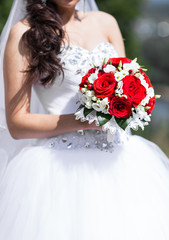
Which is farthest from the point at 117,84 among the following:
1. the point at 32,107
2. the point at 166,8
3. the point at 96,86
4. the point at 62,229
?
the point at 166,8

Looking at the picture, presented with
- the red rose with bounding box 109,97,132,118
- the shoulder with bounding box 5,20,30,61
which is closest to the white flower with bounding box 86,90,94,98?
the red rose with bounding box 109,97,132,118

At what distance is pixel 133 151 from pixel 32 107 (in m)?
0.77

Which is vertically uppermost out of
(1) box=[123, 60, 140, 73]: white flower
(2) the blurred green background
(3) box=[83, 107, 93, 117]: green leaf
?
(1) box=[123, 60, 140, 73]: white flower

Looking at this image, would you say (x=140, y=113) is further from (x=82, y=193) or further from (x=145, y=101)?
(x=82, y=193)

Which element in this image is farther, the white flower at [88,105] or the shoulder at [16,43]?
the shoulder at [16,43]

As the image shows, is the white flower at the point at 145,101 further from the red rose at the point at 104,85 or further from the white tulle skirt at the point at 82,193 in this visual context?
the white tulle skirt at the point at 82,193

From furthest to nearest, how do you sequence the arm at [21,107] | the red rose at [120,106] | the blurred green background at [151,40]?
1. the blurred green background at [151,40]
2. the arm at [21,107]
3. the red rose at [120,106]

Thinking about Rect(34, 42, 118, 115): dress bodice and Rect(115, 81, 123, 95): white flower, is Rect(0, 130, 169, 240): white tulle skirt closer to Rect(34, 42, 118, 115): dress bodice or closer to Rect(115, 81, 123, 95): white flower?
Rect(34, 42, 118, 115): dress bodice

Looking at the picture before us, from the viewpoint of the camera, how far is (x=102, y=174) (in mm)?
1718

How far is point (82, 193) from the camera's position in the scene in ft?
5.32

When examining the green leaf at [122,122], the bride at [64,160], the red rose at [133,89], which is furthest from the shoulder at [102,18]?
the green leaf at [122,122]

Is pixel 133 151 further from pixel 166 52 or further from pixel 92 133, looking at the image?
pixel 166 52

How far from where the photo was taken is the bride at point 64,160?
1.55 m

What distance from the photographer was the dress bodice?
1.85 metres
